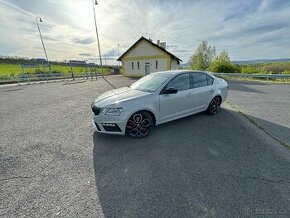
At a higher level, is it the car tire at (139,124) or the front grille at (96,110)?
the front grille at (96,110)

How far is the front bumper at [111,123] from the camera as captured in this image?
13.2ft

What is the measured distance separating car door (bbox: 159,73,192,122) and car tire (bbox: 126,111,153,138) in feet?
1.48

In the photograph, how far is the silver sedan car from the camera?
13.3 ft

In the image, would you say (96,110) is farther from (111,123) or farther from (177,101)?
(177,101)

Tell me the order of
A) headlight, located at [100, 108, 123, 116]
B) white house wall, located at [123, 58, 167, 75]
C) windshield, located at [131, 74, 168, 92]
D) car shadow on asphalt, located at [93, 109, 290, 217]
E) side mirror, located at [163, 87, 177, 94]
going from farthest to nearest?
white house wall, located at [123, 58, 167, 75], windshield, located at [131, 74, 168, 92], side mirror, located at [163, 87, 177, 94], headlight, located at [100, 108, 123, 116], car shadow on asphalt, located at [93, 109, 290, 217]

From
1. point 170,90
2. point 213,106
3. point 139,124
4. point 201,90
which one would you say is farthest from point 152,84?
point 213,106

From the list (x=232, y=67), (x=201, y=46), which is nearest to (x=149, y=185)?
(x=232, y=67)

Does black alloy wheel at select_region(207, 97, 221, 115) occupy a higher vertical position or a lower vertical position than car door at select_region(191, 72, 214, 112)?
lower

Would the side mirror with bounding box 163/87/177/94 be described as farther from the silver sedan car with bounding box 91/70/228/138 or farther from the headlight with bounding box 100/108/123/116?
the headlight with bounding box 100/108/123/116

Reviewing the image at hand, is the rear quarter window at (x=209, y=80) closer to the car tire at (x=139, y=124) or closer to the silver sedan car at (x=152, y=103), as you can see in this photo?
the silver sedan car at (x=152, y=103)

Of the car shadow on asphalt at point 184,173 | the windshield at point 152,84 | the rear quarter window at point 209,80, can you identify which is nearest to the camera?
the car shadow on asphalt at point 184,173

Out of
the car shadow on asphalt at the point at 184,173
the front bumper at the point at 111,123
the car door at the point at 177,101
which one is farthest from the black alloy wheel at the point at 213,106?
the front bumper at the point at 111,123

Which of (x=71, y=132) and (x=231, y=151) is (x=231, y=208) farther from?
(x=71, y=132)

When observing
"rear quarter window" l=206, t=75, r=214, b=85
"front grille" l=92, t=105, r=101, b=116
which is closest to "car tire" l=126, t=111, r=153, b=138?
"front grille" l=92, t=105, r=101, b=116
